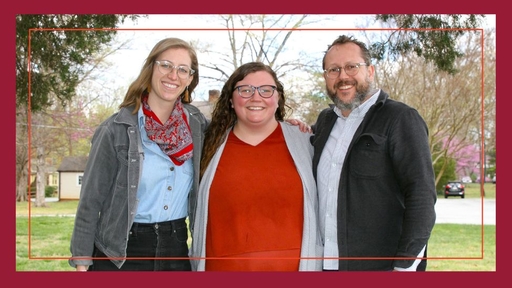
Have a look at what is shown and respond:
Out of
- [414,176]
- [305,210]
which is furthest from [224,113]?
[414,176]

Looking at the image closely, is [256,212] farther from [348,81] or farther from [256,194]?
[348,81]

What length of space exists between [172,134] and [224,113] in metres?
0.37

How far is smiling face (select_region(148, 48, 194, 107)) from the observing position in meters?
2.39

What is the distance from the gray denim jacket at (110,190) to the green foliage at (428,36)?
1601 mm

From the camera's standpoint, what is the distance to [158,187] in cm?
236

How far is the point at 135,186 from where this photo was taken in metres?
2.32

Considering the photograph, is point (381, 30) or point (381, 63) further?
point (381, 63)

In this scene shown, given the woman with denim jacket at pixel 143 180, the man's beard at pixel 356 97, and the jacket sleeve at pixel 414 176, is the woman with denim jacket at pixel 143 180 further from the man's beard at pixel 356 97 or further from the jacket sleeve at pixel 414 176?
the jacket sleeve at pixel 414 176

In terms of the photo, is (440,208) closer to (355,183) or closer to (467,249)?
(467,249)

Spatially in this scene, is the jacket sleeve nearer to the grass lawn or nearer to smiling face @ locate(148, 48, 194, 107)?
the grass lawn

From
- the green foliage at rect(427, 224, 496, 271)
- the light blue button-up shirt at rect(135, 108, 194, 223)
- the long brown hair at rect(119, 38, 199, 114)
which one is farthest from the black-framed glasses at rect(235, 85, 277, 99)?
the green foliage at rect(427, 224, 496, 271)

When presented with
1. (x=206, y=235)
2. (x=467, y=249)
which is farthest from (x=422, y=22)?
(x=206, y=235)

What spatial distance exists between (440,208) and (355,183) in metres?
0.99

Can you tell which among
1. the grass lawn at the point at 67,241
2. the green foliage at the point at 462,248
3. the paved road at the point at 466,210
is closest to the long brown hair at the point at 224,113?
the grass lawn at the point at 67,241
